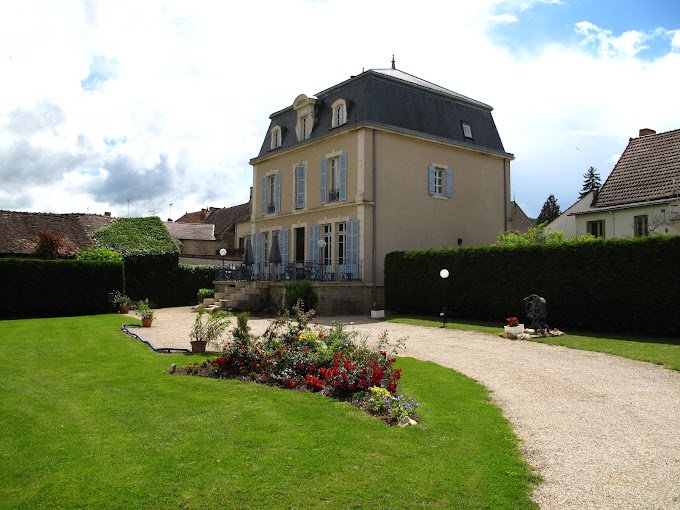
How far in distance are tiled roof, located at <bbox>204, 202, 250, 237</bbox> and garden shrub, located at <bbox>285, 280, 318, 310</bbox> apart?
22940mm

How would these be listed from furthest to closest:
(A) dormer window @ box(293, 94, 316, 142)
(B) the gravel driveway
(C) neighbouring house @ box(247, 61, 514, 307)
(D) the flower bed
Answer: (A) dormer window @ box(293, 94, 316, 142) → (C) neighbouring house @ box(247, 61, 514, 307) → (D) the flower bed → (B) the gravel driveway

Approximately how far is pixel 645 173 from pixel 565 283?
9.06 meters

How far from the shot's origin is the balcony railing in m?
21.0

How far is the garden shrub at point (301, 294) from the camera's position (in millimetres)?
19050

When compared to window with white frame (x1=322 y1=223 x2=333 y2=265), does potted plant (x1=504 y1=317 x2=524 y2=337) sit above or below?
below


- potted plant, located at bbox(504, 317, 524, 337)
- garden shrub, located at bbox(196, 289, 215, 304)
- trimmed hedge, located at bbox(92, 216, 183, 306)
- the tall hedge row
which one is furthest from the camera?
garden shrub, located at bbox(196, 289, 215, 304)

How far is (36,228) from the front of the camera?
28094 mm

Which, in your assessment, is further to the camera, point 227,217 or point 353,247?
point 227,217

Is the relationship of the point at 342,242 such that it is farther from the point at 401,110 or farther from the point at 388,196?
the point at 401,110

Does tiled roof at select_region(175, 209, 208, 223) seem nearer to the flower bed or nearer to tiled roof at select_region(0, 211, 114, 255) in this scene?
tiled roof at select_region(0, 211, 114, 255)

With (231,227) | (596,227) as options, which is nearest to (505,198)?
(596,227)

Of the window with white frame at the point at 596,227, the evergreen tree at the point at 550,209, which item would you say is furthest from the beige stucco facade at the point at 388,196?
the evergreen tree at the point at 550,209

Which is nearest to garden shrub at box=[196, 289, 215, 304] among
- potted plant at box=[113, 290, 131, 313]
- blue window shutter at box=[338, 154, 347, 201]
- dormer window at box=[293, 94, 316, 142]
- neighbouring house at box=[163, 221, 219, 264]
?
potted plant at box=[113, 290, 131, 313]

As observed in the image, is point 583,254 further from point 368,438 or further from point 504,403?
point 368,438
